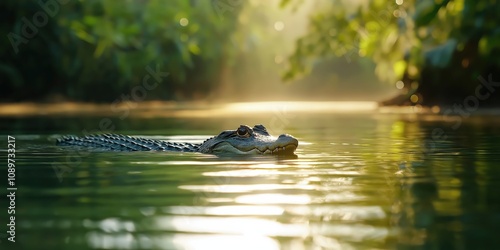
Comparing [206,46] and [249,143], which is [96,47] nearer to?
[206,46]

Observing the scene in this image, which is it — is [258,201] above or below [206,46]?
below

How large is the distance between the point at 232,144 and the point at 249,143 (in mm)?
297

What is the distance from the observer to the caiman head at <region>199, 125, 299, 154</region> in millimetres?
10719

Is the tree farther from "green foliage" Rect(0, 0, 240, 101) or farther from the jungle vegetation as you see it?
"green foliage" Rect(0, 0, 240, 101)

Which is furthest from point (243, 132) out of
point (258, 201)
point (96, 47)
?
point (96, 47)

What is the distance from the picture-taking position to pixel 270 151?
10.8 m

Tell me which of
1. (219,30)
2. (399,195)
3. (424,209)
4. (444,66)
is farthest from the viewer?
(219,30)

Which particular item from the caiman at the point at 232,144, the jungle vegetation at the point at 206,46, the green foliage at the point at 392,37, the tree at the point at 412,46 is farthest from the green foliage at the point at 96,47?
the caiman at the point at 232,144

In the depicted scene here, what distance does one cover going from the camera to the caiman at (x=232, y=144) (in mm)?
10789

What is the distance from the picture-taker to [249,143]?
1104 centimetres

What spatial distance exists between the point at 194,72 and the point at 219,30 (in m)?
4.55

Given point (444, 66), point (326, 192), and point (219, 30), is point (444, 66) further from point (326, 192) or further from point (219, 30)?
point (219, 30)

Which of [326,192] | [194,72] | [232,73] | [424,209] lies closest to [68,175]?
[326,192]

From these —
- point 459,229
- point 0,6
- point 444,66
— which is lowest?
point 459,229
